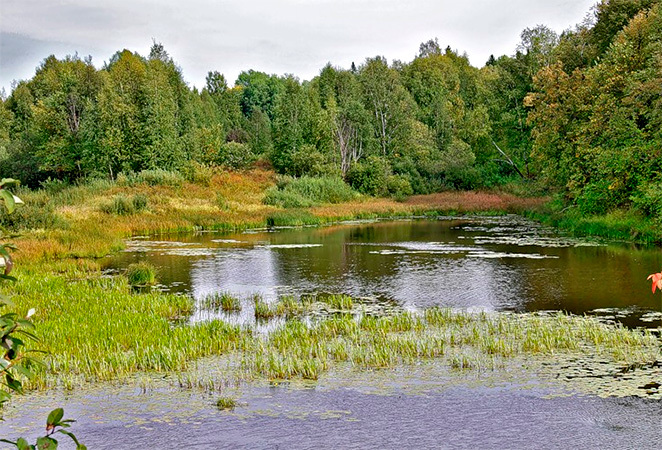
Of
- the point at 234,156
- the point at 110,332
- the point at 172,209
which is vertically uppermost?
the point at 234,156

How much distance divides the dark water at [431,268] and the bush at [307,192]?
1694 cm

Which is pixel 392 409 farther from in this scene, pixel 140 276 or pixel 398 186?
pixel 398 186

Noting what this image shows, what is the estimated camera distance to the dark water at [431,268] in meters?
18.3

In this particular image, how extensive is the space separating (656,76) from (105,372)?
2914 centimetres

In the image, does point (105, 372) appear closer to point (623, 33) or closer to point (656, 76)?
point (656, 76)

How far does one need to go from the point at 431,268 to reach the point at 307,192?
37.7 meters

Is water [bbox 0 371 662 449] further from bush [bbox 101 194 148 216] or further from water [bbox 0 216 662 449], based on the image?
bush [bbox 101 194 148 216]

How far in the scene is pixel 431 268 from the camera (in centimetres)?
2484

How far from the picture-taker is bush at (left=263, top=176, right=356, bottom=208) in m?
56.8

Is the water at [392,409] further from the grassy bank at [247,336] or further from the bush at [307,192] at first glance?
the bush at [307,192]

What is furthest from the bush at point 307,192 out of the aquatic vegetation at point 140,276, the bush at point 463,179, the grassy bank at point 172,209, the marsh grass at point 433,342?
the marsh grass at point 433,342

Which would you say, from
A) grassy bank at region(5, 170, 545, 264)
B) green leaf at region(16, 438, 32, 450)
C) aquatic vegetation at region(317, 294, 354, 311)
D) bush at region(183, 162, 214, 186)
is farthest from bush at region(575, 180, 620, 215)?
bush at region(183, 162, 214, 186)

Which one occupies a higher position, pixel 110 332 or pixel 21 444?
pixel 21 444

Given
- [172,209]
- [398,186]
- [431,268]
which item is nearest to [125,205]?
[172,209]
